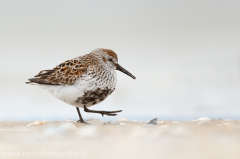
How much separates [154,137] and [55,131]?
1.08 metres

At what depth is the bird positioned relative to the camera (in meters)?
3.49

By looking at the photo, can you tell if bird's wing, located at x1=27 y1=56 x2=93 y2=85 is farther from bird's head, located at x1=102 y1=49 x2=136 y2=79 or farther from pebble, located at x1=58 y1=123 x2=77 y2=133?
pebble, located at x1=58 y1=123 x2=77 y2=133

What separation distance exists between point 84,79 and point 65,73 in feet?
0.95

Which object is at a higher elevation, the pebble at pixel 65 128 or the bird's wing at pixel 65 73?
the bird's wing at pixel 65 73

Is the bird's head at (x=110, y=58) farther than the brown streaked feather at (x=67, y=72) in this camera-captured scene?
Yes

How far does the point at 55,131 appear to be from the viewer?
10.0 feet

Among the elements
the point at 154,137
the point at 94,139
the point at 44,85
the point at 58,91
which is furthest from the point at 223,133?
the point at 44,85

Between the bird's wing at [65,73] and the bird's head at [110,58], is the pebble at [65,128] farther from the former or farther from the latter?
the bird's head at [110,58]

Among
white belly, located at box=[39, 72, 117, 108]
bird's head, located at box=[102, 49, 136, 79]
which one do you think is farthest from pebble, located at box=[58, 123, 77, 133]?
bird's head, located at box=[102, 49, 136, 79]

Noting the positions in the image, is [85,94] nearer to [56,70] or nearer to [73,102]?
[73,102]

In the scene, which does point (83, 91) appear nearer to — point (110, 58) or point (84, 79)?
point (84, 79)

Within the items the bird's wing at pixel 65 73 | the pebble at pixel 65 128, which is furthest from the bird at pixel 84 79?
the pebble at pixel 65 128

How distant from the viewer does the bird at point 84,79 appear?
11.5 feet

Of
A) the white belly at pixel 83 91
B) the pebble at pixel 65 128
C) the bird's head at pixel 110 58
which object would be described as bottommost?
the pebble at pixel 65 128
